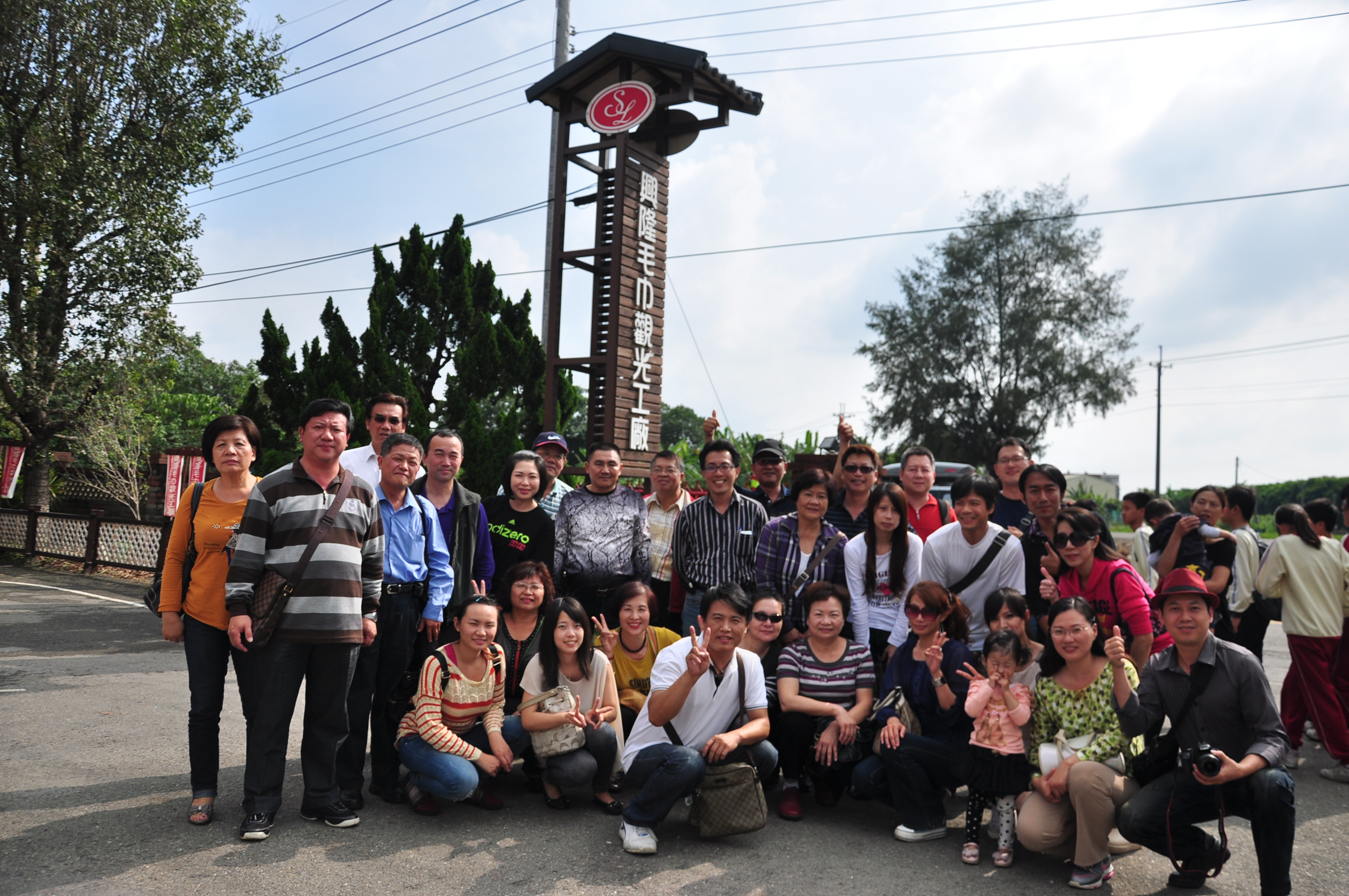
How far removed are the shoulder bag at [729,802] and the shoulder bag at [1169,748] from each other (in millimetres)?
1689

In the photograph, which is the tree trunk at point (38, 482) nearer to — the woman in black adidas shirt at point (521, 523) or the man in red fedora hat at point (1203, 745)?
the woman in black adidas shirt at point (521, 523)

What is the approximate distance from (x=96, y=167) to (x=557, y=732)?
50.5 feet

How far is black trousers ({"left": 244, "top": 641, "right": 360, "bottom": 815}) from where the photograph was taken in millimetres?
4020

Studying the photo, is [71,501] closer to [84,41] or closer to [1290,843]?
[84,41]

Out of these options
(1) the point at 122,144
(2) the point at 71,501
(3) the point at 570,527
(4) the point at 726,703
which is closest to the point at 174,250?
(1) the point at 122,144

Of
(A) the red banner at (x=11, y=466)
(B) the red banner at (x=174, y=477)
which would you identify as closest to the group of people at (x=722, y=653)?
(B) the red banner at (x=174, y=477)

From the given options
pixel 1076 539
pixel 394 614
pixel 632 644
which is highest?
pixel 1076 539

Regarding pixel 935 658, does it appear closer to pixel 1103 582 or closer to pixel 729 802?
pixel 1103 582

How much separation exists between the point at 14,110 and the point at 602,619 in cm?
1646

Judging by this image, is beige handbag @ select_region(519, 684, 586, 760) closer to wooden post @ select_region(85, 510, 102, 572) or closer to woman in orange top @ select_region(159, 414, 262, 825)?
woman in orange top @ select_region(159, 414, 262, 825)

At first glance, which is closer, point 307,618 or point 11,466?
point 307,618

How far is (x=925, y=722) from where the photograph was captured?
446 centimetres

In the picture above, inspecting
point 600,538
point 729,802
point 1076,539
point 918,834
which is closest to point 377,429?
point 600,538

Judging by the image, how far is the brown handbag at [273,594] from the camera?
398 cm
